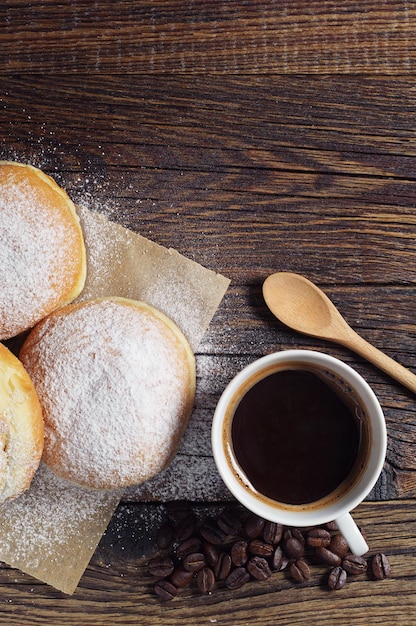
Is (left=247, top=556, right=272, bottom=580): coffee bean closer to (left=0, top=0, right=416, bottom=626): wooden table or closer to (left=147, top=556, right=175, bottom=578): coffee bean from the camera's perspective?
(left=0, top=0, right=416, bottom=626): wooden table

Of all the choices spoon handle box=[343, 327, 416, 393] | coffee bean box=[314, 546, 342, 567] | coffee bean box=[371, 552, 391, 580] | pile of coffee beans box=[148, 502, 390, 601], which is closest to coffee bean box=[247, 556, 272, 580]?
pile of coffee beans box=[148, 502, 390, 601]

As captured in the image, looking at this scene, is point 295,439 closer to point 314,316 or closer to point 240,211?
point 314,316

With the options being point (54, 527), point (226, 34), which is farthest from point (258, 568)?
point (226, 34)

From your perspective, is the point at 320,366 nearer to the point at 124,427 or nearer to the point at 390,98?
the point at 124,427

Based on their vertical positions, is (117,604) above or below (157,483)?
below

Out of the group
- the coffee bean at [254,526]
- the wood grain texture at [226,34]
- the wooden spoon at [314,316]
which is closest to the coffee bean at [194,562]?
the coffee bean at [254,526]

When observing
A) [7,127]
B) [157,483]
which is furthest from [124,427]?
[7,127]
